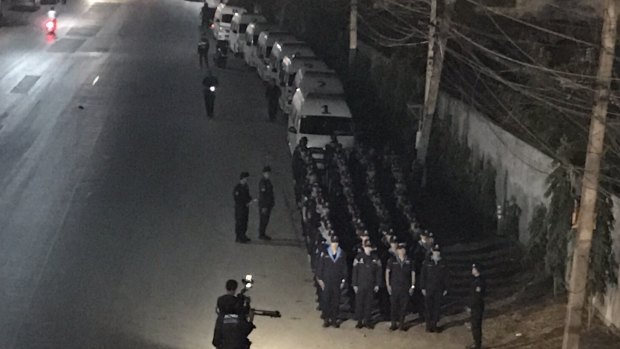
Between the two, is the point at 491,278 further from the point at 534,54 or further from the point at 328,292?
the point at 534,54

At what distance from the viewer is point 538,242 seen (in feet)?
65.2

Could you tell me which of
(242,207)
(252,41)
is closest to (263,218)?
(242,207)

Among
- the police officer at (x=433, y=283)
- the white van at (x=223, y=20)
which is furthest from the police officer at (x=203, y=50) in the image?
the police officer at (x=433, y=283)

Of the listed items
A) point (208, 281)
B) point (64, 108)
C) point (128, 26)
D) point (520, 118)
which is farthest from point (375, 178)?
point (128, 26)

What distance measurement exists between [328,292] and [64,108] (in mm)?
19738

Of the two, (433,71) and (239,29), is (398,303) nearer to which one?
(433,71)

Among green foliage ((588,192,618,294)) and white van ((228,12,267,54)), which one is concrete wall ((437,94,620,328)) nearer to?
green foliage ((588,192,618,294))

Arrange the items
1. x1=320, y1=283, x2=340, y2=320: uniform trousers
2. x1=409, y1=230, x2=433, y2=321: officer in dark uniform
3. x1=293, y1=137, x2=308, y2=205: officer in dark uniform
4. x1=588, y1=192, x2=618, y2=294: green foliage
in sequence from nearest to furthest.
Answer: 1. x1=588, y1=192, x2=618, y2=294: green foliage
2. x1=320, y1=283, x2=340, y2=320: uniform trousers
3. x1=409, y1=230, x2=433, y2=321: officer in dark uniform
4. x1=293, y1=137, x2=308, y2=205: officer in dark uniform

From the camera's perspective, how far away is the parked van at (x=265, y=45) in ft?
134

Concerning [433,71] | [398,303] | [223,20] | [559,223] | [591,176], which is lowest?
[223,20]

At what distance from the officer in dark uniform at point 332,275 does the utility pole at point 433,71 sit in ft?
29.8

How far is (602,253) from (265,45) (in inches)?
993

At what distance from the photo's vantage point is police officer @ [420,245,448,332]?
17.0 meters

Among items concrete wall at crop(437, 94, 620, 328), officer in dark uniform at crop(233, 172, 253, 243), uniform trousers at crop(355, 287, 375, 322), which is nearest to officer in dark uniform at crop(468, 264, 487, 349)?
uniform trousers at crop(355, 287, 375, 322)
